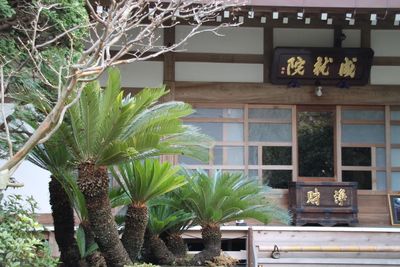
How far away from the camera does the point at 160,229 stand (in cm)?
852

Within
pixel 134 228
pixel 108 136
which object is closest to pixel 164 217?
pixel 134 228

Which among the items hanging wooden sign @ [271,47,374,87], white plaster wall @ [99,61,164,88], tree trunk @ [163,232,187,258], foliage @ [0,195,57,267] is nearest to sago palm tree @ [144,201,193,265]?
tree trunk @ [163,232,187,258]

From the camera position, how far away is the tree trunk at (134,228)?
7672mm

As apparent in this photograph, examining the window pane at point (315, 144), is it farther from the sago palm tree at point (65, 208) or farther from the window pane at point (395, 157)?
the sago palm tree at point (65, 208)

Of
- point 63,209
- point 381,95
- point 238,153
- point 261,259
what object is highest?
point 381,95

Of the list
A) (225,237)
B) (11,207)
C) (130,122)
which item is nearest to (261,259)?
(225,237)

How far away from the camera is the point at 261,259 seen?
9.45 metres

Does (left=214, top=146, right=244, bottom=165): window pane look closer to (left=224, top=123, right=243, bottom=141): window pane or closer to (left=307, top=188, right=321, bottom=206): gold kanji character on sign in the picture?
(left=224, top=123, right=243, bottom=141): window pane

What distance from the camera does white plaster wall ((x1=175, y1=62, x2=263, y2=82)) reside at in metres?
11.1

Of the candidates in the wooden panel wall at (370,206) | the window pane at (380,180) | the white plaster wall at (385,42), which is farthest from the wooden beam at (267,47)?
the window pane at (380,180)

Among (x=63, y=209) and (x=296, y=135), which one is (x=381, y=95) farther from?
(x=63, y=209)

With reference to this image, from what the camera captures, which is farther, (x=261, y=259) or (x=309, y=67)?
(x=309, y=67)

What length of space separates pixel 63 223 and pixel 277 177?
463 centimetres

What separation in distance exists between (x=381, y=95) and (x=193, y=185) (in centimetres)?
482
